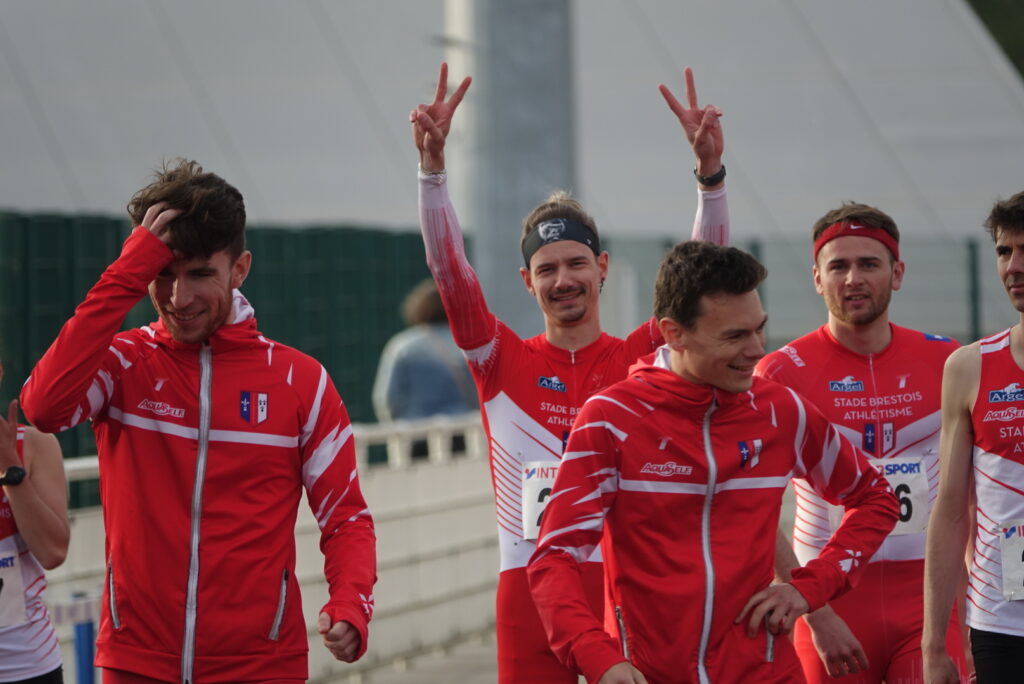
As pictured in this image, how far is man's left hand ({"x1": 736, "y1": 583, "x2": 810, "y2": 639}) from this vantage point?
3.99 m

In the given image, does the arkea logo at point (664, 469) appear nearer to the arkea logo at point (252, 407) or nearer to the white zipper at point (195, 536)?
the arkea logo at point (252, 407)

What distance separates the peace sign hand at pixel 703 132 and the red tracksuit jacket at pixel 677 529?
1387mm

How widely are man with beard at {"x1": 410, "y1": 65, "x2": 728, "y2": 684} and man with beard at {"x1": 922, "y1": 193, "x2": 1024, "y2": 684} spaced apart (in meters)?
1.04

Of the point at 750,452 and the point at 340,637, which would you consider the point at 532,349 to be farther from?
the point at 340,637

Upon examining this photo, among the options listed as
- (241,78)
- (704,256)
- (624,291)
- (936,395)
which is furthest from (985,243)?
(704,256)

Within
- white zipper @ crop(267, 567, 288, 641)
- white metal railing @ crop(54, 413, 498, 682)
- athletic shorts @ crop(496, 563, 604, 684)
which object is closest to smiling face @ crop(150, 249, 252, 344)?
white zipper @ crop(267, 567, 288, 641)

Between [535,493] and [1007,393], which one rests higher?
[1007,393]

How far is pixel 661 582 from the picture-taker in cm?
401

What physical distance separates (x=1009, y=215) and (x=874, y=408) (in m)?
1.02

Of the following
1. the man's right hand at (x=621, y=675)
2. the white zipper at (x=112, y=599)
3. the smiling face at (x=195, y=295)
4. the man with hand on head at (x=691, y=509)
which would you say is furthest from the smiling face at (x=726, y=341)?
the white zipper at (x=112, y=599)

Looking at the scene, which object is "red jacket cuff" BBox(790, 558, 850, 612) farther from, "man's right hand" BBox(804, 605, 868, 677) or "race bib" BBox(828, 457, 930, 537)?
"race bib" BBox(828, 457, 930, 537)

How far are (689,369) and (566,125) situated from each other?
5.08 meters

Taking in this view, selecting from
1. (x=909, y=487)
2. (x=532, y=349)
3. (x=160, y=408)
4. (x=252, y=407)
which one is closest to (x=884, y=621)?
(x=909, y=487)

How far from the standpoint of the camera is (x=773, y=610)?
4012 mm
